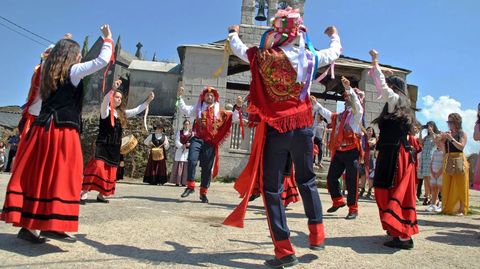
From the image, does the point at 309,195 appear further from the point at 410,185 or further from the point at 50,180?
the point at 50,180

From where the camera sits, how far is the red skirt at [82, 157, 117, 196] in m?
6.24

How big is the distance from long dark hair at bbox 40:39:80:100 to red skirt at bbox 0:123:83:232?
0.35 m

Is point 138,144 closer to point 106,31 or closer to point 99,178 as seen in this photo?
point 99,178

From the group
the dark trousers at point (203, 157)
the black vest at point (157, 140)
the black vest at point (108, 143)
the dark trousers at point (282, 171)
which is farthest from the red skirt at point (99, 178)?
the black vest at point (157, 140)

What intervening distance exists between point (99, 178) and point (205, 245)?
3022mm

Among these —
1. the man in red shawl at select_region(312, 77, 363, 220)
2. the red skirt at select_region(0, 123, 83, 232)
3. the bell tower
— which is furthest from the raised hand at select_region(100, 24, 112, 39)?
the bell tower

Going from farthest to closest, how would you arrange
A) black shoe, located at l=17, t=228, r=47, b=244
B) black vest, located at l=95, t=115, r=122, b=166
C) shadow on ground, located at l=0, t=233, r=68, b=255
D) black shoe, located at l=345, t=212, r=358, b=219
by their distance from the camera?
black vest, located at l=95, t=115, r=122, b=166 < black shoe, located at l=345, t=212, r=358, b=219 < black shoe, located at l=17, t=228, r=47, b=244 < shadow on ground, located at l=0, t=233, r=68, b=255

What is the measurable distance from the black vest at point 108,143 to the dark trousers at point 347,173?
10.8 ft

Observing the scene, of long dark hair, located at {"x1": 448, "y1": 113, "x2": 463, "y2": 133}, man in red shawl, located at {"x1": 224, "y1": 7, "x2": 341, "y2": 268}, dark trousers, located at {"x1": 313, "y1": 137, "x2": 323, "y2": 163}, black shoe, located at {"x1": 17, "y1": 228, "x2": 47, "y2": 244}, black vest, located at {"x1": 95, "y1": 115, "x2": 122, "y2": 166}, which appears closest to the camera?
man in red shawl, located at {"x1": 224, "y1": 7, "x2": 341, "y2": 268}

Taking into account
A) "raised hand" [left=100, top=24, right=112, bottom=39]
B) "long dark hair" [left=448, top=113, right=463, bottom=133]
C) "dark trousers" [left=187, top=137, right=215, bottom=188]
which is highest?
"raised hand" [left=100, top=24, right=112, bottom=39]

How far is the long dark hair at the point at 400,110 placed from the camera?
14.0ft

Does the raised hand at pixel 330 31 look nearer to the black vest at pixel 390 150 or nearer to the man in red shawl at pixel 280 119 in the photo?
the man in red shawl at pixel 280 119

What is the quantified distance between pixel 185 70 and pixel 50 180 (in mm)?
13086

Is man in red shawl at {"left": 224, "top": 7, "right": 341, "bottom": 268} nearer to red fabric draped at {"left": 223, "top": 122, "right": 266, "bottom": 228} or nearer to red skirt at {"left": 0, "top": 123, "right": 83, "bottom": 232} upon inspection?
red fabric draped at {"left": 223, "top": 122, "right": 266, "bottom": 228}
